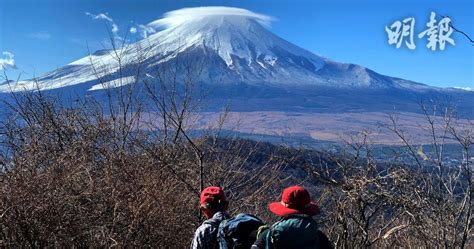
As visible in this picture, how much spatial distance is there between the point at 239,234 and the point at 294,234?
0.41m

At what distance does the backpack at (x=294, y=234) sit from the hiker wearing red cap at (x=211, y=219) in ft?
1.64

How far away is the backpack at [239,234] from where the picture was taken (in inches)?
155

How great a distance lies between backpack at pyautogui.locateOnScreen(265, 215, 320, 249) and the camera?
368cm

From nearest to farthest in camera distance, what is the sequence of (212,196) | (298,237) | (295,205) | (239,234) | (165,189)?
(298,237), (295,205), (239,234), (212,196), (165,189)

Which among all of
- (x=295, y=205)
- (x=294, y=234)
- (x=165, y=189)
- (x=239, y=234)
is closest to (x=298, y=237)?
(x=294, y=234)

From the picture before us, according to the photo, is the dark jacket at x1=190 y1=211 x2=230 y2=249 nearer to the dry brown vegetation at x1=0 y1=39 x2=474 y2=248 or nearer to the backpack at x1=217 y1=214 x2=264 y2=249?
the backpack at x1=217 y1=214 x2=264 y2=249

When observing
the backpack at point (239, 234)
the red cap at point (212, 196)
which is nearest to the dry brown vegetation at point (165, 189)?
the red cap at point (212, 196)

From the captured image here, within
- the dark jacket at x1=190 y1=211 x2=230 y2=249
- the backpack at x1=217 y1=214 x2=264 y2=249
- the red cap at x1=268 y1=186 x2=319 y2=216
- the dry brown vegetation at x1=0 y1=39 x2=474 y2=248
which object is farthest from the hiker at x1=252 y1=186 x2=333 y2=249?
the dry brown vegetation at x1=0 y1=39 x2=474 y2=248

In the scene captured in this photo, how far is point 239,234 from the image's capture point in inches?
155

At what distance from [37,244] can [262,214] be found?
13.1ft

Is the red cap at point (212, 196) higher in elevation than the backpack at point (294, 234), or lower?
higher

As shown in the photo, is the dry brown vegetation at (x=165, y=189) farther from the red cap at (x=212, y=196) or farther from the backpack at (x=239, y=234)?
the backpack at (x=239, y=234)

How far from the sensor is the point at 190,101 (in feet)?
26.7

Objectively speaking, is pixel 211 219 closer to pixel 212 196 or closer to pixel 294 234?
pixel 212 196
